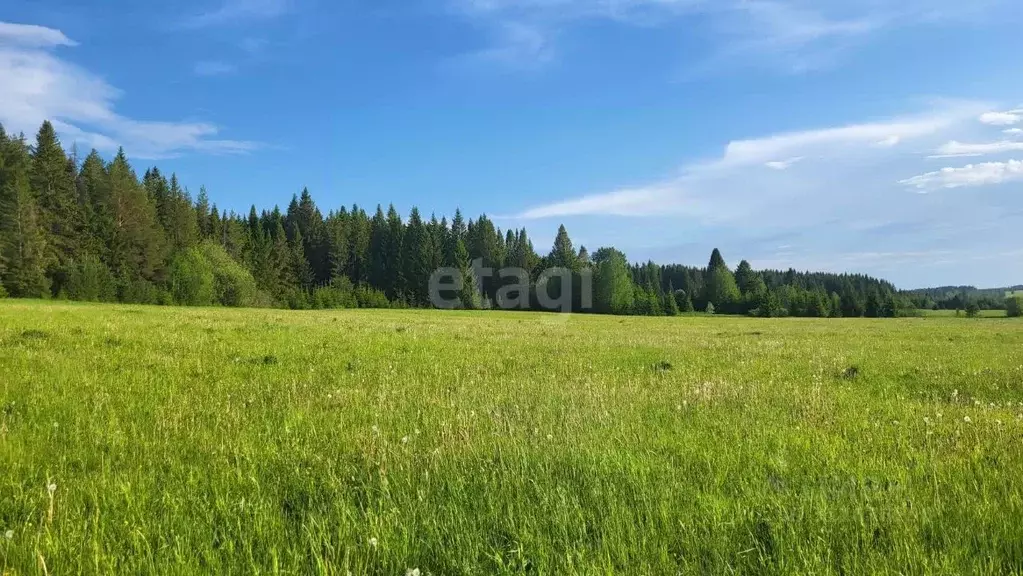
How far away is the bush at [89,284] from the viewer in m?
63.4

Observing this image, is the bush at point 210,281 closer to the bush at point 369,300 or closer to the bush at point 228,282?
the bush at point 228,282

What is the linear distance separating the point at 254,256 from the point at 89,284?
4116 cm

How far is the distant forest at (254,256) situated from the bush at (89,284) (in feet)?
Answer: 0.42

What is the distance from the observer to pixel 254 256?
344ft

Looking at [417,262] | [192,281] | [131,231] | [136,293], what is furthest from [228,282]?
[417,262]

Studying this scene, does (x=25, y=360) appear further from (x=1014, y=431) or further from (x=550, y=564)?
(x=1014, y=431)

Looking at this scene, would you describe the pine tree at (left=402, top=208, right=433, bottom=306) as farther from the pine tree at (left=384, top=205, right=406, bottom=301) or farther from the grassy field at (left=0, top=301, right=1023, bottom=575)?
the grassy field at (left=0, top=301, right=1023, bottom=575)

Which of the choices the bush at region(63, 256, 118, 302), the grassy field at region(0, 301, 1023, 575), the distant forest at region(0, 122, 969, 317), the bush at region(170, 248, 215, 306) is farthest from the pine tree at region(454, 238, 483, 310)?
the grassy field at region(0, 301, 1023, 575)

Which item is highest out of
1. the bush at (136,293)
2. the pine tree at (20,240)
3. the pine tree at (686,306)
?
the pine tree at (20,240)

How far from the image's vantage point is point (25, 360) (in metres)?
9.92

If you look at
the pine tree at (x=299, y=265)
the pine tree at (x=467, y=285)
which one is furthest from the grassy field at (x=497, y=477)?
the pine tree at (x=299, y=265)

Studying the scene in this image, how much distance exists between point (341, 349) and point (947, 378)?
13.1 m

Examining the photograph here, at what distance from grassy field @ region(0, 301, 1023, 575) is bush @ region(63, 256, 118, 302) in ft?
225

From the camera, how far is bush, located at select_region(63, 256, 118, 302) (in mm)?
63438
